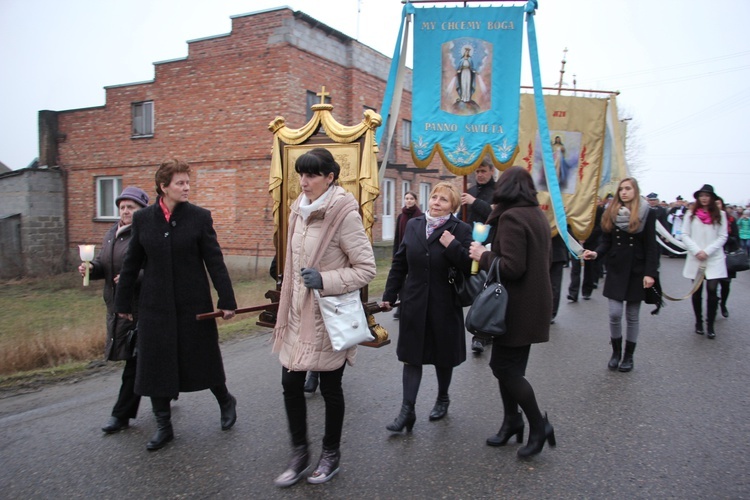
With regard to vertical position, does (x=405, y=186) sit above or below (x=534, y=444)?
above

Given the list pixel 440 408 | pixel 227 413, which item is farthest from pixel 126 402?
pixel 440 408

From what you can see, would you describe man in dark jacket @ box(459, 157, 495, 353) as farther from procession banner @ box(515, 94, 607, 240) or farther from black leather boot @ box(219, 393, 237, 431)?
black leather boot @ box(219, 393, 237, 431)

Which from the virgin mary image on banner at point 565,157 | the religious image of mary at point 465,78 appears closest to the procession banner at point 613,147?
the virgin mary image on banner at point 565,157

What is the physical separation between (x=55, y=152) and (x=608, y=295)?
837 inches

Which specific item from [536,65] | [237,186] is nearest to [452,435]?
[536,65]

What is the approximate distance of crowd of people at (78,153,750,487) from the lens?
133 inches

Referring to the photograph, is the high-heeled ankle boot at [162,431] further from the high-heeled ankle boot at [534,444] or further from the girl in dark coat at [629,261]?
the girl in dark coat at [629,261]

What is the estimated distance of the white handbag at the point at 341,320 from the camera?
322cm

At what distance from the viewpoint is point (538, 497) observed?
3.19 meters

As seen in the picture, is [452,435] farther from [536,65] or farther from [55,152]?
[55,152]

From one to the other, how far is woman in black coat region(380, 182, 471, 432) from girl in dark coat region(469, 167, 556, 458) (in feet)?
1.35

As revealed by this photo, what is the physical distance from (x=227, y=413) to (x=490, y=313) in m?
2.14

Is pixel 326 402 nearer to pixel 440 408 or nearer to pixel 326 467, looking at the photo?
pixel 326 467

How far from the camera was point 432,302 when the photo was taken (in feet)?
13.5
